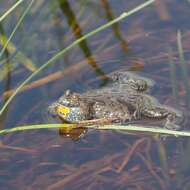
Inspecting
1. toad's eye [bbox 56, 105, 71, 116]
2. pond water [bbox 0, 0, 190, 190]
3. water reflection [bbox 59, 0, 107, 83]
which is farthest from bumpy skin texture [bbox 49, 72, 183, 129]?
water reflection [bbox 59, 0, 107, 83]

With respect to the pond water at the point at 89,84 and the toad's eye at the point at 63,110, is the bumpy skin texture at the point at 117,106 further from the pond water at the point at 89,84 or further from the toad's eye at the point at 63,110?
the pond water at the point at 89,84

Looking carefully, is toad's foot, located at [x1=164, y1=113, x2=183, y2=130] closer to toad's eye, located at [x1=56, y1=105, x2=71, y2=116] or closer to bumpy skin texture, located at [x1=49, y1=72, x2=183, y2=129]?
bumpy skin texture, located at [x1=49, y1=72, x2=183, y2=129]

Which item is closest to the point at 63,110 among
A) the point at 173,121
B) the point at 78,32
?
the point at 173,121

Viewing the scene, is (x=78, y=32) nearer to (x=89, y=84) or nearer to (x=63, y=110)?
(x=89, y=84)

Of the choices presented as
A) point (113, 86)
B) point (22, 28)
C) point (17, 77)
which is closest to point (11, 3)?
point (22, 28)

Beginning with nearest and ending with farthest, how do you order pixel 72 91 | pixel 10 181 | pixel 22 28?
pixel 10 181
pixel 72 91
pixel 22 28

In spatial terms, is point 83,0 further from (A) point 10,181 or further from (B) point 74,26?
(A) point 10,181
